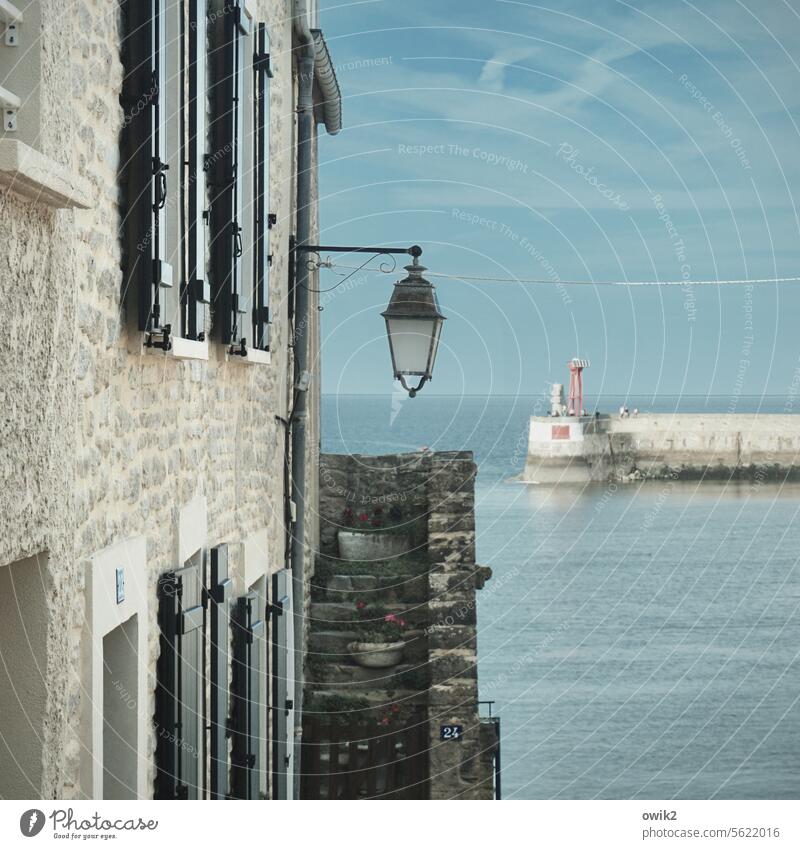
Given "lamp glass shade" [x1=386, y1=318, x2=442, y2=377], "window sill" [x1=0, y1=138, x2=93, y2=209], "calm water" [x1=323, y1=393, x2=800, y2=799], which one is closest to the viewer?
"window sill" [x1=0, y1=138, x2=93, y2=209]

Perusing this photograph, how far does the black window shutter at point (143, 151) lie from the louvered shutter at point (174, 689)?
3.32 feet

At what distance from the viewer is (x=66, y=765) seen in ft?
10.9

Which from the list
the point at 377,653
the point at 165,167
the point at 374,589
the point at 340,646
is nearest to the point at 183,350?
the point at 165,167

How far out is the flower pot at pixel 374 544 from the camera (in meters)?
9.09

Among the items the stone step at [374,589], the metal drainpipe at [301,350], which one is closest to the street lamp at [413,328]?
the metal drainpipe at [301,350]

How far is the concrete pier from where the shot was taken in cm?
6400

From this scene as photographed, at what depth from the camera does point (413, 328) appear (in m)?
5.95

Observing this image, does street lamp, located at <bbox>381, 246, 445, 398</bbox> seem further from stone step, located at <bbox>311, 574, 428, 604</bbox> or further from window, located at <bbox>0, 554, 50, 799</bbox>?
window, located at <bbox>0, 554, 50, 799</bbox>

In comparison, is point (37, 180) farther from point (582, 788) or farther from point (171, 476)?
point (582, 788)

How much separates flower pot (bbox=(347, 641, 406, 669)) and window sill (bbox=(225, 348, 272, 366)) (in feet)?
8.22

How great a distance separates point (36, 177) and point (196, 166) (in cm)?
168

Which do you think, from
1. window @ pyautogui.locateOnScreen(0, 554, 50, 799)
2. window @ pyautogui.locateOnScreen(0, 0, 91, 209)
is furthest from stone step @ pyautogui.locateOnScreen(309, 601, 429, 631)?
window @ pyautogui.locateOnScreen(0, 0, 91, 209)

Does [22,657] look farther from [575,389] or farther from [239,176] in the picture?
[575,389]

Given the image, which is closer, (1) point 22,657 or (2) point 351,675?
(1) point 22,657
